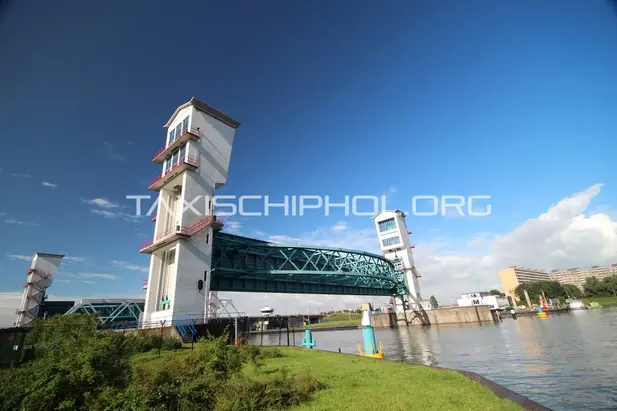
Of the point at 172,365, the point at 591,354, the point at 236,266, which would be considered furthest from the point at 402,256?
the point at 172,365

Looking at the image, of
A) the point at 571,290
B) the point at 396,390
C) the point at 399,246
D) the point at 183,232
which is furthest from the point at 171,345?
the point at 571,290

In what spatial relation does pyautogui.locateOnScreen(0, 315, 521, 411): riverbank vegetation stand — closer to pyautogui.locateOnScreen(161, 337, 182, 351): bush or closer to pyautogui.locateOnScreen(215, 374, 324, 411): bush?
pyautogui.locateOnScreen(215, 374, 324, 411): bush

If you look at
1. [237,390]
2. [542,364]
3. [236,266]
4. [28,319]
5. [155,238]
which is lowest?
[542,364]

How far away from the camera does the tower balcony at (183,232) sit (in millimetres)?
34438

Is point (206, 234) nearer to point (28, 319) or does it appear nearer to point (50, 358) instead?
point (50, 358)

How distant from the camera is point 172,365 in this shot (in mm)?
13344

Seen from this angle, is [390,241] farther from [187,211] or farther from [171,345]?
[171,345]

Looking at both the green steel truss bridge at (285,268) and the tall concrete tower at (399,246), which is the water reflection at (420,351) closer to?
the green steel truss bridge at (285,268)

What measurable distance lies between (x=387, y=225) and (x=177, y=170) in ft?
237

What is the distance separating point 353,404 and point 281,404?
7.55ft

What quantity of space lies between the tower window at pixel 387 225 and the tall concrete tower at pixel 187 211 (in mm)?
64816

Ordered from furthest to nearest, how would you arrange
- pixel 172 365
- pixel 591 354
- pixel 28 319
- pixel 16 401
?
pixel 28 319 < pixel 591 354 < pixel 172 365 < pixel 16 401

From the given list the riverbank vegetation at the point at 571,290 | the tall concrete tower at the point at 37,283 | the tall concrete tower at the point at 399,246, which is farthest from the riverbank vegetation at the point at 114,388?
the riverbank vegetation at the point at 571,290

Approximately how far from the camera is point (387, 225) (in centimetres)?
9575
